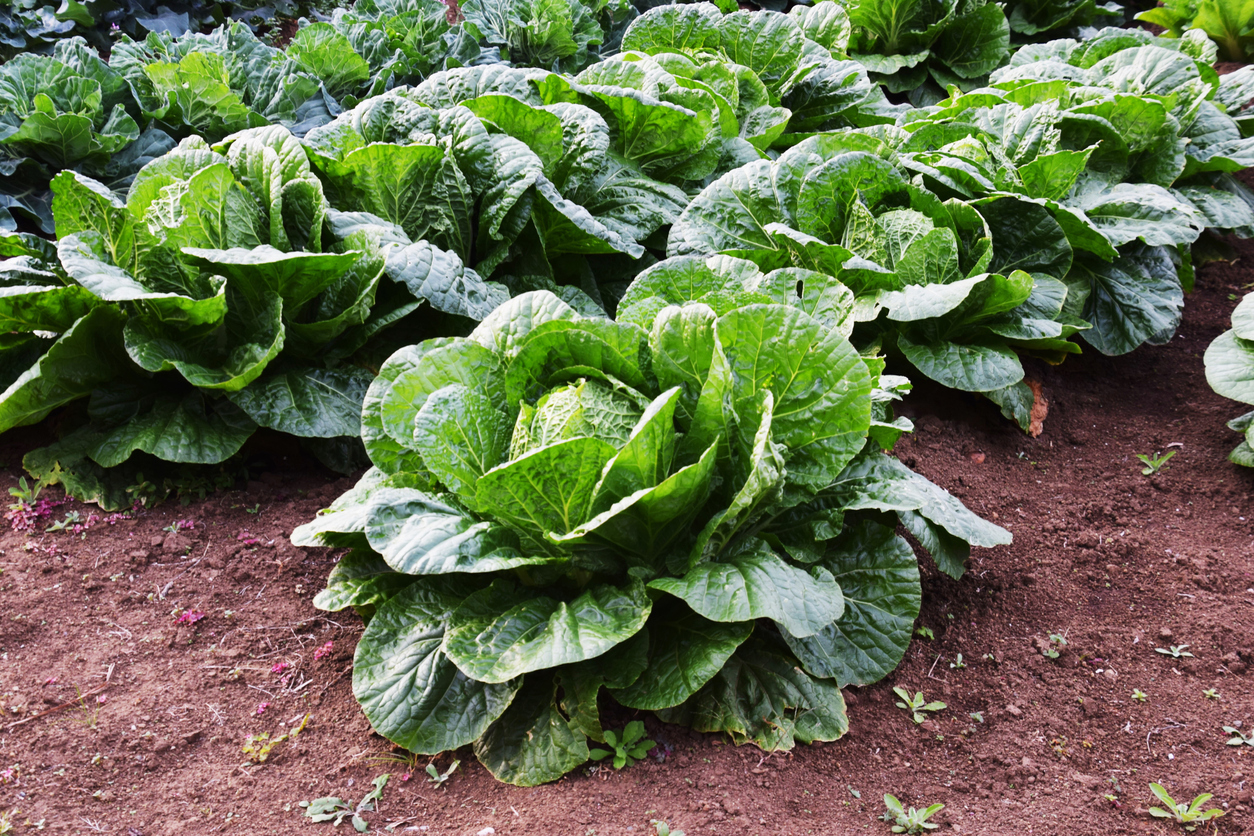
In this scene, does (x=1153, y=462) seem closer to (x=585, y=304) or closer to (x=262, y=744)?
(x=585, y=304)

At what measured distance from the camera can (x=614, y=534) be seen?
223 cm

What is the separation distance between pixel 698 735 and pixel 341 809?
3.02ft

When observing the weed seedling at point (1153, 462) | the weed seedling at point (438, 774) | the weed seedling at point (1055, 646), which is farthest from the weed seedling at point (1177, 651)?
the weed seedling at point (438, 774)

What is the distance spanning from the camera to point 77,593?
8.78ft

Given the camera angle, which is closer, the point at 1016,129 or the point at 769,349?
the point at 769,349

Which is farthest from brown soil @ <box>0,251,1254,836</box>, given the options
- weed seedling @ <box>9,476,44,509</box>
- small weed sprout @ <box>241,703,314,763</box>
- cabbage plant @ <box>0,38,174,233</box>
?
cabbage plant @ <box>0,38,174,233</box>

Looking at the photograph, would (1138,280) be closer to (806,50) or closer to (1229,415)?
(1229,415)

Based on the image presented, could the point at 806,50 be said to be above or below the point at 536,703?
above

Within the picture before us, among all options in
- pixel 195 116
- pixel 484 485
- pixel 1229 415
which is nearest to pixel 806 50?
pixel 1229 415

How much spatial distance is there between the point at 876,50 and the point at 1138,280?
323cm

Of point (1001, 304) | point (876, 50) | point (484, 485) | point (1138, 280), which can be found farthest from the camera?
point (876, 50)

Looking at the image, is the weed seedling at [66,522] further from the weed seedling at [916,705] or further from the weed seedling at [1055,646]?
the weed seedling at [1055,646]

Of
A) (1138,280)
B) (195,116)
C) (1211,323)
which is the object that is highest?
(195,116)

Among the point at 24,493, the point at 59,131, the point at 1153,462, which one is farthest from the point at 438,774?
the point at 59,131
